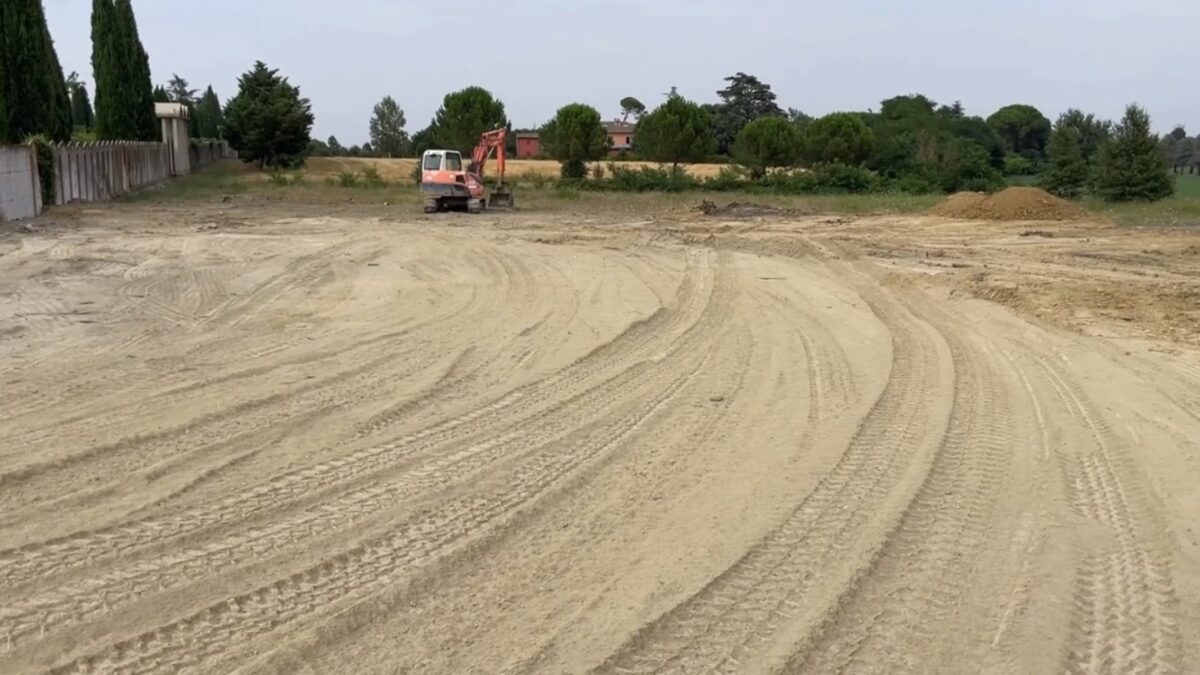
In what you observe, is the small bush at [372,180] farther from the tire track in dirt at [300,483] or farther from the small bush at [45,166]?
the tire track in dirt at [300,483]

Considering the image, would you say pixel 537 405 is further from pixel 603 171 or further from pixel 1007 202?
pixel 603 171

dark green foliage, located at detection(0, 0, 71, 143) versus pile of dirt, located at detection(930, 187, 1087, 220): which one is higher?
dark green foliage, located at detection(0, 0, 71, 143)

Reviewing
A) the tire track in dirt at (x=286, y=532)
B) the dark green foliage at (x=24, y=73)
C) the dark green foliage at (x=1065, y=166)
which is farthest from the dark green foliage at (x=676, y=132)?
the tire track in dirt at (x=286, y=532)

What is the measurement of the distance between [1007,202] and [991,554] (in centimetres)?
2538

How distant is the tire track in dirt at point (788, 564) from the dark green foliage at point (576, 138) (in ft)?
159

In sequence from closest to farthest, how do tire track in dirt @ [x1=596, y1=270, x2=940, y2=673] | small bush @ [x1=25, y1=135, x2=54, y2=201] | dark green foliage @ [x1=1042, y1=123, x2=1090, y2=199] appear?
tire track in dirt @ [x1=596, y1=270, x2=940, y2=673] → small bush @ [x1=25, y1=135, x2=54, y2=201] → dark green foliage @ [x1=1042, y1=123, x2=1090, y2=199]

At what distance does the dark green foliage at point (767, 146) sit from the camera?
2237 inches

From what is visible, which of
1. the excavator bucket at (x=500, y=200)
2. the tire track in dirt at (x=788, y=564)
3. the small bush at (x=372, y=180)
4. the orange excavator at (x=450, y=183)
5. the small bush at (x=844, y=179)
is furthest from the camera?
the small bush at (x=844, y=179)

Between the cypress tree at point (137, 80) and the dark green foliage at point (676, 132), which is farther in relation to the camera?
the dark green foliage at point (676, 132)

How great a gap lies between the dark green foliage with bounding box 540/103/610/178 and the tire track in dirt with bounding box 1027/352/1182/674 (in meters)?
49.4

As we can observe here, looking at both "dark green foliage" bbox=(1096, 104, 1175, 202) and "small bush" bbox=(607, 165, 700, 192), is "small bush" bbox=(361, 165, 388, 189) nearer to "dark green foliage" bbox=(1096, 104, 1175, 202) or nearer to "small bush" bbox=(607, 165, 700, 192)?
"small bush" bbox=(607, 165, 700, 192)

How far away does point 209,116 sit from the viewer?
3332 inches


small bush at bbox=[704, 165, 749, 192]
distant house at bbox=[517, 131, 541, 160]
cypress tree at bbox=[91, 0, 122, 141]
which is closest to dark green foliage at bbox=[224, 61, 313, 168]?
cypress tree at bbox=[91, 0, 122, 141]

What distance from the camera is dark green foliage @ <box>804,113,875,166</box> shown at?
5975 cm
